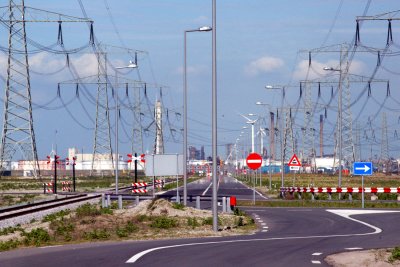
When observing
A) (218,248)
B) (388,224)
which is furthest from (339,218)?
(218,248)

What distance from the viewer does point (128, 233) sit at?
1165 inches

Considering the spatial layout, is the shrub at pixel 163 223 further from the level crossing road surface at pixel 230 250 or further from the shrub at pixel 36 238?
the shrub at pixel 36 238

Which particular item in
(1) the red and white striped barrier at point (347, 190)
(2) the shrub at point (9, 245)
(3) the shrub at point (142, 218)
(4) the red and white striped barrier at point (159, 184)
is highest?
(4) the red and white striped barrier at point (159, 184)

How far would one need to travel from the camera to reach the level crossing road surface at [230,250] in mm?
19703

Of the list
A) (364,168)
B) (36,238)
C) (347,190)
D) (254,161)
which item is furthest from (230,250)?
(347,190)

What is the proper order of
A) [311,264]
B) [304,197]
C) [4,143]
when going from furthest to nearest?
1. [4,143]
2. [304,197]
3. [311,264]

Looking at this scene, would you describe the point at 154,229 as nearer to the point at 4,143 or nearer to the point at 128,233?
the point at 128,233

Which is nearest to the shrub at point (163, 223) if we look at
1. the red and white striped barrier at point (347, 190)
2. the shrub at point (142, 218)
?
the shrub at point (142, 218)

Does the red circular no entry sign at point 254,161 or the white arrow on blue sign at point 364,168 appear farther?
the red circular no entry sign at point 254,161

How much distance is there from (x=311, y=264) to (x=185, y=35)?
1234 inches

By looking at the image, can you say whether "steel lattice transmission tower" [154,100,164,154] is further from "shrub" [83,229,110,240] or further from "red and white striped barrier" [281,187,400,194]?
"shrub" [83,229,110,240]

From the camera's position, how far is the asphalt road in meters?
19.7

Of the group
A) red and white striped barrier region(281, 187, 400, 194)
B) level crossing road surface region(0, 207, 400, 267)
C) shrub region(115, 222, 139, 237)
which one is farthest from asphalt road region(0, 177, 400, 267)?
red and white striped barrier region(281, 187, 400, 194)

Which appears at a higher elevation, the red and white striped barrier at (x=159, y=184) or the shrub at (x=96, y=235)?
the red and white striped barrier at (x=159, y=184)
